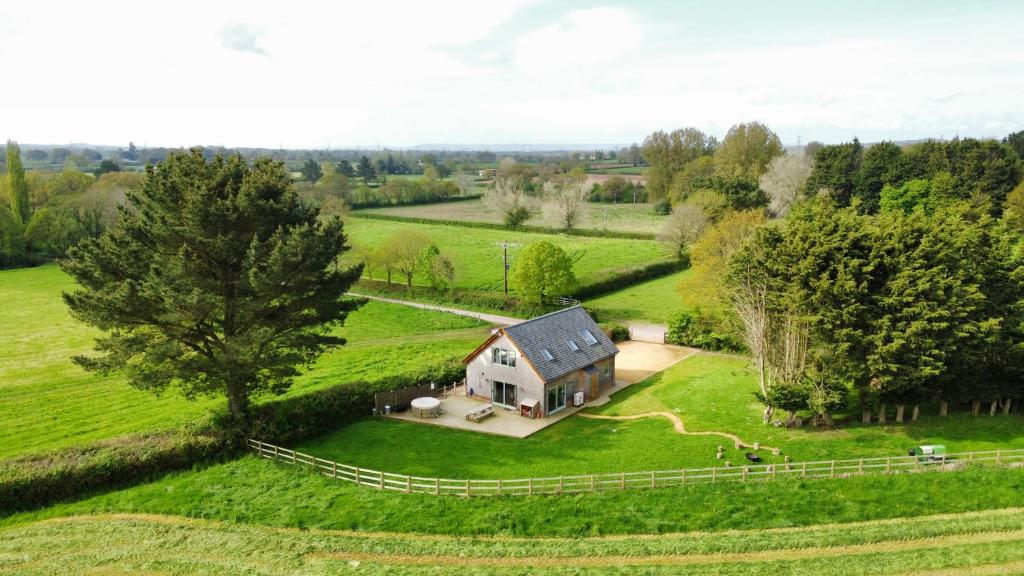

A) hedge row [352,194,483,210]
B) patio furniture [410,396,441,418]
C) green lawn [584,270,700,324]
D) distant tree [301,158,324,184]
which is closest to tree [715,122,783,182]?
green lawn [584,270,700,324]

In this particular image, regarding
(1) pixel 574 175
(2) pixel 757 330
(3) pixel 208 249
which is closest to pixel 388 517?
(3) pixel 208 249

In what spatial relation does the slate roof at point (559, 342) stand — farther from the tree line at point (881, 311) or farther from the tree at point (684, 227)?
the tree at point (684, 227)

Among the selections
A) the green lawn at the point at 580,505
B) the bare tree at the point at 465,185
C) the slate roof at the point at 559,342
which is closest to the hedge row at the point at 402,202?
A: the bare tree at the point at 465,185

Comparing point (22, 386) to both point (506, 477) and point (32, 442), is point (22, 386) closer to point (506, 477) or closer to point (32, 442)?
point (32, 442)

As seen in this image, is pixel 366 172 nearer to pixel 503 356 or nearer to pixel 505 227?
pixel 505 227

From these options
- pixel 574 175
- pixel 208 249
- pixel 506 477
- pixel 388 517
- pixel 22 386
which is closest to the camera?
pixel 388 517
